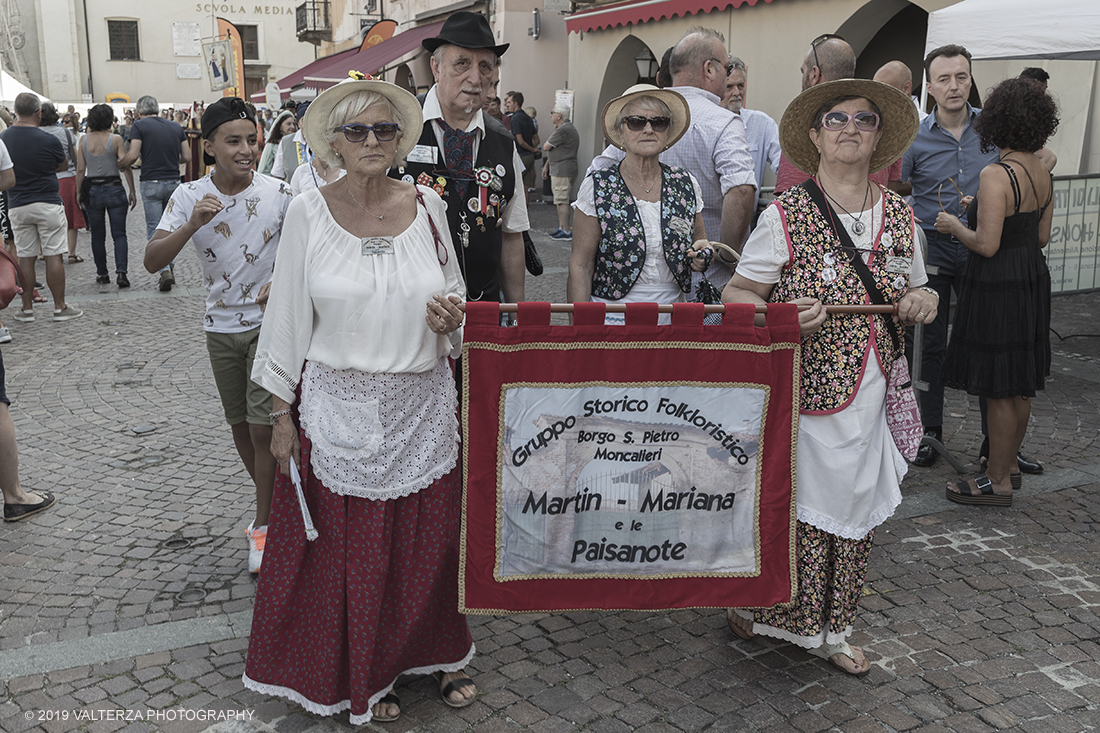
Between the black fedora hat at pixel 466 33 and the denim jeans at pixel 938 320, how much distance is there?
327 cm

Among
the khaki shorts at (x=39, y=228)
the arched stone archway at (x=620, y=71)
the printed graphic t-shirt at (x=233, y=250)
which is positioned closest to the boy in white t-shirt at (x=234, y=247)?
the printed graphic t-shirt at (x=233, y=250)

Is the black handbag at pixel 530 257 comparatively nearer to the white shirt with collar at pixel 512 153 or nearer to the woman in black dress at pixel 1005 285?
the white shirt with collar at pixel 512 153

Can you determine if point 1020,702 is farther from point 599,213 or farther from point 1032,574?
point 599,213

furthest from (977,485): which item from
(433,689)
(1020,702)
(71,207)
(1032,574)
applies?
(71,207)

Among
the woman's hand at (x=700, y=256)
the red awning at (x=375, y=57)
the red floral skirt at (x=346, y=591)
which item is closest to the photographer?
the red floral skirt at (x=346, y=591)

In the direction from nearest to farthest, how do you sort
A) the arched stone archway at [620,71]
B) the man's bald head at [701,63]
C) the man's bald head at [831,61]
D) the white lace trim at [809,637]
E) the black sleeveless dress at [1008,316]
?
the white lace trim at [809,637] → the black sleeveless dress at [1008,316] → the man's bald head at [701,63] → the man's bald head at [831,61] → the arched stone archway at [620,71]

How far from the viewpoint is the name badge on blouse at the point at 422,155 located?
12.4ft

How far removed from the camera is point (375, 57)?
23391mm

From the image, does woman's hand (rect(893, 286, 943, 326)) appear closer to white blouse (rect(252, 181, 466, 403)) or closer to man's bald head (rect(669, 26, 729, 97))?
white blouse (rect(252, 181, 466, 403))

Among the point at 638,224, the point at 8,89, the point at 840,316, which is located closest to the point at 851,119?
the point at 840,316

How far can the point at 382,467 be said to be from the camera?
10.2 feet

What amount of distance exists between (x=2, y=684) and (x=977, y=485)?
14.8ft

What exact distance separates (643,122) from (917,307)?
1416 mm

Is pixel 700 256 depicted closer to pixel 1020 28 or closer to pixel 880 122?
pixel 880 122
